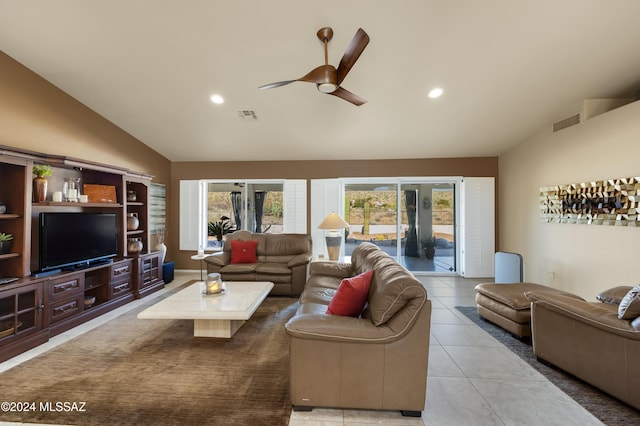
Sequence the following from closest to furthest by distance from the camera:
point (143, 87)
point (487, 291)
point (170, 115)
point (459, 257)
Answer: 1. point (487, 291)
2. point (143, 87)
3. point (170, 115)
4. point (459, 257)

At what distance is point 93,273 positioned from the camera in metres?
3.89

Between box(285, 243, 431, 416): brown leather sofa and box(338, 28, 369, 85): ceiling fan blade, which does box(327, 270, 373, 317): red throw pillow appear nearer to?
box(285, 243, 431, 416): brown leather sofa

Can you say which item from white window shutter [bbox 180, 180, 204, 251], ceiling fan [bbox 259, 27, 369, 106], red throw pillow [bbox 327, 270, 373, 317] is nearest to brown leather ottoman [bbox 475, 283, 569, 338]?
red throw pillow [bbox 327, 270, 373, 317]

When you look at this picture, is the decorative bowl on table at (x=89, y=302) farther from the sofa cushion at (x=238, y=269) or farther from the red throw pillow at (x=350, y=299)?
the red throw pillow at (x=350, y=299)

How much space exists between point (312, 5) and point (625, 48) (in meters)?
3.32

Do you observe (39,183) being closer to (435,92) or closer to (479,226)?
(435,92)

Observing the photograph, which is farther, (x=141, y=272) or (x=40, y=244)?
(x=141, y=272)

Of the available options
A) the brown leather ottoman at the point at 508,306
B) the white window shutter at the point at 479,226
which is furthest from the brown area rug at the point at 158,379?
the white window shutter at the point at 479,226

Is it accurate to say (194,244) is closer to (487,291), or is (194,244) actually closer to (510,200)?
(487,291)

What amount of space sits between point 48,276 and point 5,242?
0.51 m

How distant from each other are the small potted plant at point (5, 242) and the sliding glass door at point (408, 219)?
16.3 feet

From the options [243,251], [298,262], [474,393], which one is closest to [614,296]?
[474,393]

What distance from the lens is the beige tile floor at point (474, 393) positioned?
1.81 metres

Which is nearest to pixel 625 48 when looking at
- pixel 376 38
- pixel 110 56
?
pixel 376 38
